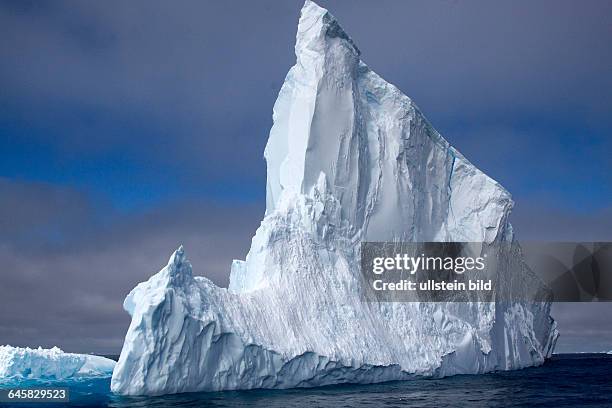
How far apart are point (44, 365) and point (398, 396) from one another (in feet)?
52.7

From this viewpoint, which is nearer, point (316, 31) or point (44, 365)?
point (316, 31)

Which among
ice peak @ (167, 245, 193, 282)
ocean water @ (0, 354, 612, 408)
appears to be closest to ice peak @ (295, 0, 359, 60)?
ice peak @ (167, 245, 193, 282)

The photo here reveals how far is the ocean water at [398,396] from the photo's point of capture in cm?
1559

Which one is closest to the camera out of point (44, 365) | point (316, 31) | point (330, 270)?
point (330, 270)

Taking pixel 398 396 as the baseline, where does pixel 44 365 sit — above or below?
above

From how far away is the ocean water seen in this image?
1559cm

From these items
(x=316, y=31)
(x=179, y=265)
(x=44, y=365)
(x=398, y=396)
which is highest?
(x=316, y=31)

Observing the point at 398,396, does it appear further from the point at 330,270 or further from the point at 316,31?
the point at 316,31

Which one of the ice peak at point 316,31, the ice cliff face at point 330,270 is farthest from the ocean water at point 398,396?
the ice peak at point 316,31

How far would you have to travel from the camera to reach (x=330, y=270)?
2180 centimetres

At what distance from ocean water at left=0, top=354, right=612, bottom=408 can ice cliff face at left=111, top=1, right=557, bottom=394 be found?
800 mm

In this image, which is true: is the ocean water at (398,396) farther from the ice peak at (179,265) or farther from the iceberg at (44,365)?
the iceberg at (44,365)

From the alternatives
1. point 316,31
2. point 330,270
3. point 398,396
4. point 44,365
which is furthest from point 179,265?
point 44,365

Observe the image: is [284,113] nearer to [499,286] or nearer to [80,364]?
[499,286]
